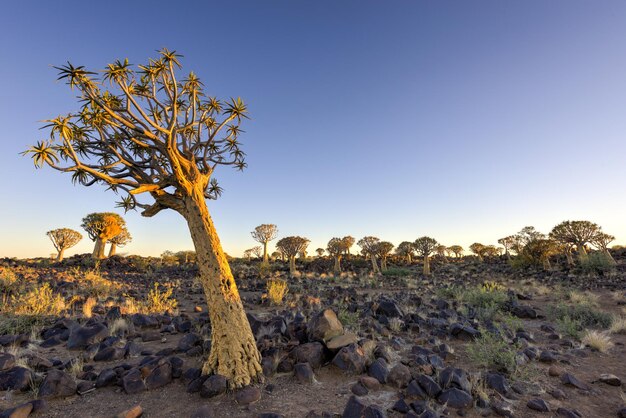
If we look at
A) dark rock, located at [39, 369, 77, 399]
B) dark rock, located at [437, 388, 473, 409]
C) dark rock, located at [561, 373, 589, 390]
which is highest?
dark rock, located at [39, 369, 77, 399]

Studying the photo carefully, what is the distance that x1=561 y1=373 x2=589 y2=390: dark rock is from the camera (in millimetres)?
5402

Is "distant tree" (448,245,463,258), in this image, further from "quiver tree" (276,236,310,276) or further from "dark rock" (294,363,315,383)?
"dark rock" (294,363,315,383)

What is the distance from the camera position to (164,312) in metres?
10.2

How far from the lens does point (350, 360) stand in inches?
221

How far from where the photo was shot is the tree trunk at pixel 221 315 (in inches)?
196

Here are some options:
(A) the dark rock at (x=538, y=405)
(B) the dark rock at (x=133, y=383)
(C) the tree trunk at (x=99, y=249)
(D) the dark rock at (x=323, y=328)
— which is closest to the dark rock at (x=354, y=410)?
(D) the dark rock at (x=323, y=328)

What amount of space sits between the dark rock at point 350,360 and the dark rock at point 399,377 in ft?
1.90

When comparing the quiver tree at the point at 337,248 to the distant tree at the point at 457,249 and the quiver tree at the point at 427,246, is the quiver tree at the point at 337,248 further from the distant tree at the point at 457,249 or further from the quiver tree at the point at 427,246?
the distant tree at the point at 457,249

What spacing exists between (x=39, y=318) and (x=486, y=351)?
1158 centimetres

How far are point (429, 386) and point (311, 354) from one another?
7.02 feet

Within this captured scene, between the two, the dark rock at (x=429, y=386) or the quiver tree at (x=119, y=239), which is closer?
the dark rock at (x=429, y=386)

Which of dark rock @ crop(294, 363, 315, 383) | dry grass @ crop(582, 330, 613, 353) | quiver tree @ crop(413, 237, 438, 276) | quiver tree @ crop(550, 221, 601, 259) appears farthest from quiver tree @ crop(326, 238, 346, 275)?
dark rock @ crop(294, 363, 315, 383)

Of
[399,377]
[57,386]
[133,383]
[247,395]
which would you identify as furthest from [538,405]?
[57,386]

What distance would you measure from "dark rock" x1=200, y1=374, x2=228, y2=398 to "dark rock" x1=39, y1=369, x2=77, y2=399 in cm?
204
